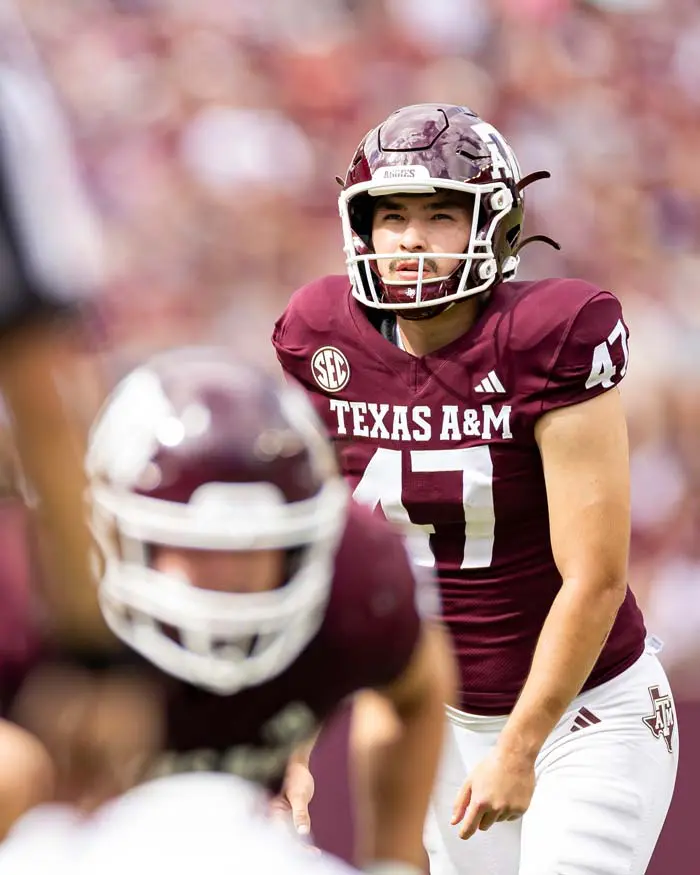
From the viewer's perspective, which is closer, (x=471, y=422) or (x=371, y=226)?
(x=471, y=422)

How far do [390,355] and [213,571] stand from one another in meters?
1.20

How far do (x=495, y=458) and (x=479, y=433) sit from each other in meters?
0.05

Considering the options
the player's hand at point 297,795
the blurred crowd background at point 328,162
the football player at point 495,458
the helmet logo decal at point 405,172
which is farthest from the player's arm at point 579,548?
the blurred crowd background at point 328,162

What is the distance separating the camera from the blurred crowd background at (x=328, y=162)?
4852 millimetres

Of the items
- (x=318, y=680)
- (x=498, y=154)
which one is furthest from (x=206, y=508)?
(x=498, y=154)

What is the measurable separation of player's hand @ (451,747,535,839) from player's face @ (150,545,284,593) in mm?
881

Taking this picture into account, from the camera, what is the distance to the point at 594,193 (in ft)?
17.4

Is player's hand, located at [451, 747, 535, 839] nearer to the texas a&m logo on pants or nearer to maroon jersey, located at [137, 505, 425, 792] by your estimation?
the texas a&m logo on pants

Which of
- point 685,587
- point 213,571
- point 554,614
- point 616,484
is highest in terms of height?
point 213,571

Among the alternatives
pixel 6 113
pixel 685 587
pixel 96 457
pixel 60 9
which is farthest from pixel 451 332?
pixel 60 9

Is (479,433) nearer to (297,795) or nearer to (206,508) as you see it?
(297,795)

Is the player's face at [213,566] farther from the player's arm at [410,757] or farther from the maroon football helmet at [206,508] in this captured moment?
the player's arm at [410,757]

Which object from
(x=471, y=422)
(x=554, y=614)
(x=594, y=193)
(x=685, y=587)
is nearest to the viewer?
(x=554, y=614)

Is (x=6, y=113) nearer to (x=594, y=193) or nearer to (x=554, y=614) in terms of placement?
(x=554, y=614)
